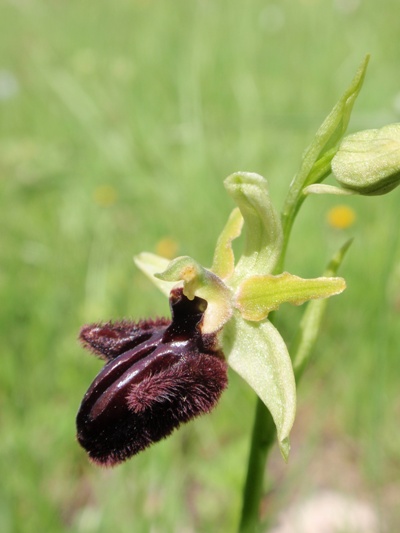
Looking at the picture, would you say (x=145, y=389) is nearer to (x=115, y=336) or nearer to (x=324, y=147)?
(x=115, y=336)

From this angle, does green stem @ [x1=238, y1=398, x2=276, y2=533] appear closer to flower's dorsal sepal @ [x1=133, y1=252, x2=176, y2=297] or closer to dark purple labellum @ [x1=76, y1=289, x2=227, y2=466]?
dark purple labellum @ [x1=76, y1=289, x2=227, y2=466]

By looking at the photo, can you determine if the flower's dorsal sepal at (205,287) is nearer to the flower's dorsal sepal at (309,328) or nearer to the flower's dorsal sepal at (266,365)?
the flower's dorsal sepal at (266,365)

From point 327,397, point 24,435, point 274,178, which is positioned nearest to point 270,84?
point 274,178

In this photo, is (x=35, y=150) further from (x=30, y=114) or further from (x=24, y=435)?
(x=24, y=435)

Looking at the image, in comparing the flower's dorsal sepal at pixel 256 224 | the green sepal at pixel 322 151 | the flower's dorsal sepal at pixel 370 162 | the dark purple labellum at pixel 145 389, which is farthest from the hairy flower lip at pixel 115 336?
the flower's dorsal sepal at pixel 370 162

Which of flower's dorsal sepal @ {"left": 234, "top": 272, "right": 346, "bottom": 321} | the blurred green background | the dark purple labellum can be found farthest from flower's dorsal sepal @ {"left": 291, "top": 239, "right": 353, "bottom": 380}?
the blurred green background
